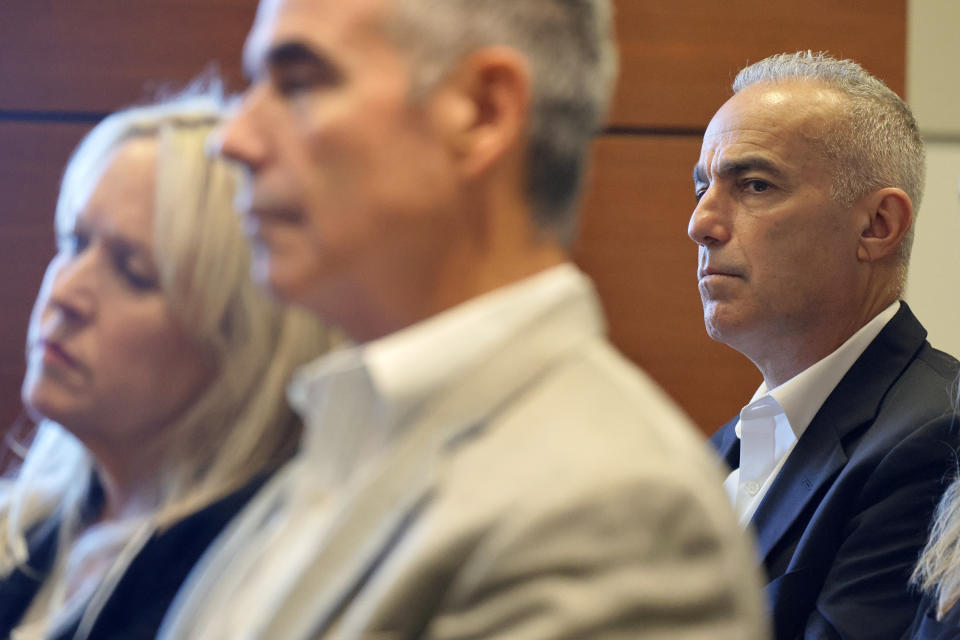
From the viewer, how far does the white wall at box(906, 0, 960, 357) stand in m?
2.97

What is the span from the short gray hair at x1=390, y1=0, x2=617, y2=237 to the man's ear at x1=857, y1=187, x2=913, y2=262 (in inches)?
48.5

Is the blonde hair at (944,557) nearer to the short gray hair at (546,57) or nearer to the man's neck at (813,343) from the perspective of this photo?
the man's neck at (813,343)

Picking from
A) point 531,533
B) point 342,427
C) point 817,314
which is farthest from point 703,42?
point 531,533

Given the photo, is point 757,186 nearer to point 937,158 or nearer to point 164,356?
point 164,356

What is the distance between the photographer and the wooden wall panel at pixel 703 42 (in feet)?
9.33

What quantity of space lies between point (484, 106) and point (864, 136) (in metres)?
1.36

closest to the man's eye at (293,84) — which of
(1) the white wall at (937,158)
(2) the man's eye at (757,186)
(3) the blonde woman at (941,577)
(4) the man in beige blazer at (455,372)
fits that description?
(4) the man in beige blazer at (455,372)

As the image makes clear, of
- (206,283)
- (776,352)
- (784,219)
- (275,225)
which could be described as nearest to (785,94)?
(784,219)

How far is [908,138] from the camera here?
6.47 feet

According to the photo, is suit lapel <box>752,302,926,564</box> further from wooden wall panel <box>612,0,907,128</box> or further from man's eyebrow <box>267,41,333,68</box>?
wooden wall panel <box>612,0,907,128</box>

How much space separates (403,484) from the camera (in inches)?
25.6

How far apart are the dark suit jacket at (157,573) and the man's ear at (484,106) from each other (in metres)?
0.41

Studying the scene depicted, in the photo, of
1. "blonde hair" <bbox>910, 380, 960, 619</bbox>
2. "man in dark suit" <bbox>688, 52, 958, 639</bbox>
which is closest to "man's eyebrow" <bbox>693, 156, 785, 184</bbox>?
"man in dark suit" <bbox>688, 52, 958, 639</bbox>

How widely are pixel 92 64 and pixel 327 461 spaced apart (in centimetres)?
222
